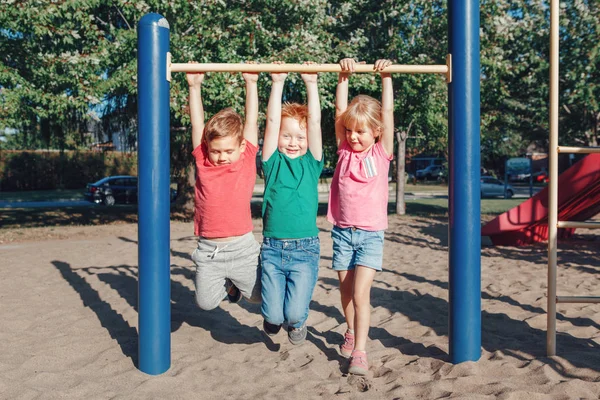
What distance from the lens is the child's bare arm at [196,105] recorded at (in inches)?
134

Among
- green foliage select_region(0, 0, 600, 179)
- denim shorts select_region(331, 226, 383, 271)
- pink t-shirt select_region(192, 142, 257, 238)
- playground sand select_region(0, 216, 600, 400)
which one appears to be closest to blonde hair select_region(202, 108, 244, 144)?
pink t-shirt select_region(192, 142, 257, 238)

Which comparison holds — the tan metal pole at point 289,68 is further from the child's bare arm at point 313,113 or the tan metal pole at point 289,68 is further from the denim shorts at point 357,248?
the denim shorts at point 357,248

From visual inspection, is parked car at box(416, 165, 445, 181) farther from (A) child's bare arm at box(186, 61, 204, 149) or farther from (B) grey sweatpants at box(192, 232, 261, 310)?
(A) child's bare arm at box(186, 61, 204, 149)

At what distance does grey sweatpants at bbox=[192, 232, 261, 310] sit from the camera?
345cm

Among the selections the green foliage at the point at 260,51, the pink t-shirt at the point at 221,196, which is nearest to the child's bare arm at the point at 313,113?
the pink t-shirt at the point at 221,196

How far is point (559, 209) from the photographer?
8.09 metres

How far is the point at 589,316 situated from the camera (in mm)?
4348

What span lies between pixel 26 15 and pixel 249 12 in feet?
13.7

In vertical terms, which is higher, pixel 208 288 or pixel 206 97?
pixel 206 97

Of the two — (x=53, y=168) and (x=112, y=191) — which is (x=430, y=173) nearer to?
(x=53, y=168)

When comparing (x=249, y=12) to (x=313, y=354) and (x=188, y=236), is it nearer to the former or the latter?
(x=188, y=236)

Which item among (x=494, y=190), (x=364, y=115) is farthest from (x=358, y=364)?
(x=494, y=190)

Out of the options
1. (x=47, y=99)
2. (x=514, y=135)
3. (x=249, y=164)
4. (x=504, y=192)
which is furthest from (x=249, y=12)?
(x=514, y=135)

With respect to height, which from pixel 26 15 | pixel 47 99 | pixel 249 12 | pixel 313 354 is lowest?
pixel 313 354
